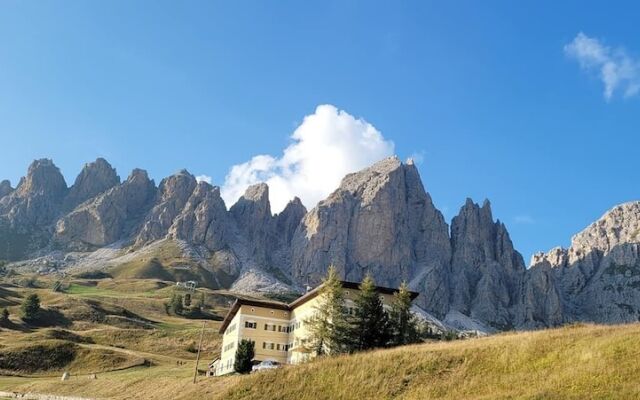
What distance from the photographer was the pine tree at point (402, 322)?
66.9 m

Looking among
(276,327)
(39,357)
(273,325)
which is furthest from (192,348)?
(273,325)

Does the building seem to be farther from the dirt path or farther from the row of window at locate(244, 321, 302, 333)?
the dirt path

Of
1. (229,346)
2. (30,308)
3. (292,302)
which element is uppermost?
(30,308)

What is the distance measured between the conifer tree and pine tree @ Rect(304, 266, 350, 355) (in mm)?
1159

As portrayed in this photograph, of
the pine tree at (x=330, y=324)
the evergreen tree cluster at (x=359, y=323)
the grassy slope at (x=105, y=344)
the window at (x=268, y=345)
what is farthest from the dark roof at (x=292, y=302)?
the grassy slope at (x=105, y=344)

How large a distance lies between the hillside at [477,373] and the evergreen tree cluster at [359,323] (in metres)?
15.4

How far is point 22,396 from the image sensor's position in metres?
65.3

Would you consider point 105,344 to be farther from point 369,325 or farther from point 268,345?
point 369,325

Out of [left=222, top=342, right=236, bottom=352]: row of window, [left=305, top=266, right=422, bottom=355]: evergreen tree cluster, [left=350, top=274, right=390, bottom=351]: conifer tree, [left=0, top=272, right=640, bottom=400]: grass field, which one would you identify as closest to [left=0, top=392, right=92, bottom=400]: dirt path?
[left=0, top=272, right=640, bottom=400]: grass field

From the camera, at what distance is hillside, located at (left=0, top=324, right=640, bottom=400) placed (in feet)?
106

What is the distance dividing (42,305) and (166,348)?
214ft

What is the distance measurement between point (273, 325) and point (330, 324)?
2160 centimetres

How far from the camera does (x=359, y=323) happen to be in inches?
2549

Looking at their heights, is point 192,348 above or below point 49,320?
below
